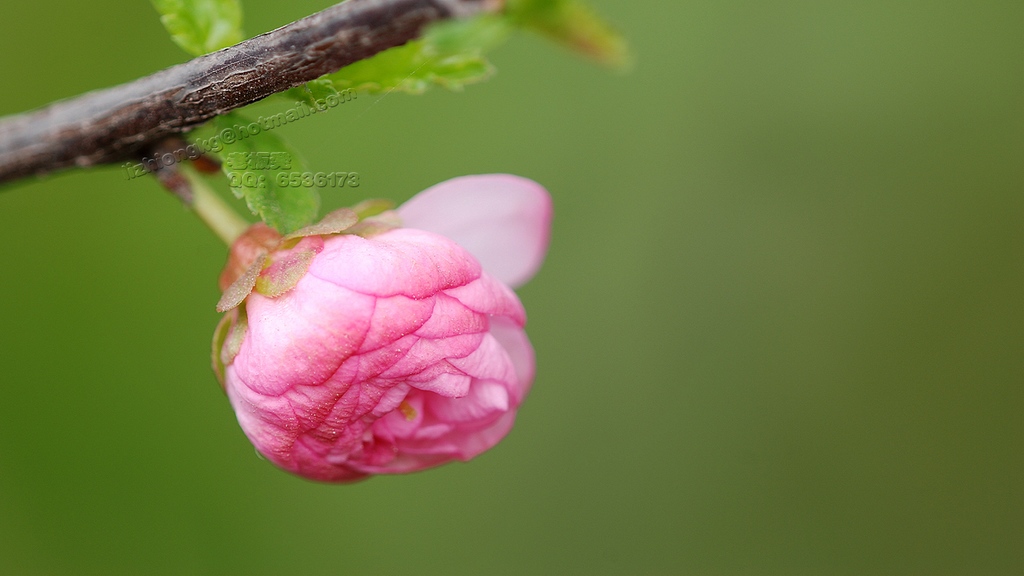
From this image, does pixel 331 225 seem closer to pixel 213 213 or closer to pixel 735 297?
pixel 213 213

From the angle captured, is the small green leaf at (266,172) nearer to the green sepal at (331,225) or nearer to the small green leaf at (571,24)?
the green sepal at (331,225)

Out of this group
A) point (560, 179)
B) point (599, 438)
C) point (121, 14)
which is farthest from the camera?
point (599, 438)

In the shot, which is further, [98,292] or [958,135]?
[958,135]

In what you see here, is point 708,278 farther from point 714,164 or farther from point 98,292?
point 98,292

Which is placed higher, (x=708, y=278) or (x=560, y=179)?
(x=560, y=179)

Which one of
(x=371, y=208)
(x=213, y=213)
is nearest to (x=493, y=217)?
(x=371, y=208)

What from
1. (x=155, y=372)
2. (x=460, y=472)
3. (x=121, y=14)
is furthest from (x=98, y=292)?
(x=460, y=472)
